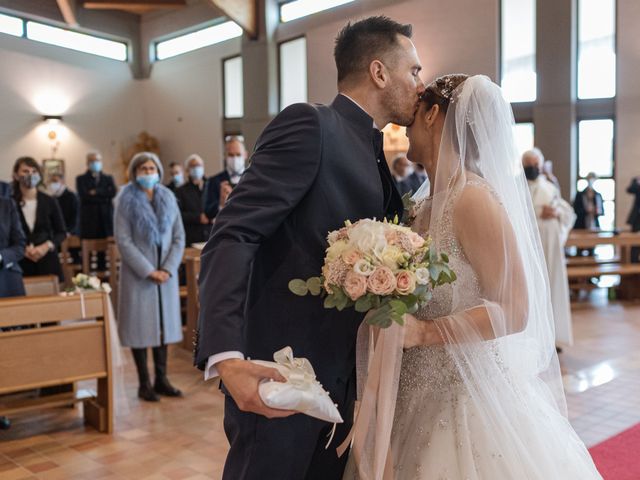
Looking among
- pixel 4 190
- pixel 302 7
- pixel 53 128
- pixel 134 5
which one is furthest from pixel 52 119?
pixel 4 190

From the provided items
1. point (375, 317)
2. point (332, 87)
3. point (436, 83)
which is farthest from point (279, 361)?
point (332, 87)

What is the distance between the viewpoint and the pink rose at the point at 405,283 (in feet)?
5.13

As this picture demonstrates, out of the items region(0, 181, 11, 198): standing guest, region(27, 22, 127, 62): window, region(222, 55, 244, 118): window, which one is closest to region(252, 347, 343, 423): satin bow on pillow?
region(0, 181, 11, 198): standing guest

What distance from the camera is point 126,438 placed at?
13.7 ft

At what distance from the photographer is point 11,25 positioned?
1149 cm

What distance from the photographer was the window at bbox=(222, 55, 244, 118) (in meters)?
15.2

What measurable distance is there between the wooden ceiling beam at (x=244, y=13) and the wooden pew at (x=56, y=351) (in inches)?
393

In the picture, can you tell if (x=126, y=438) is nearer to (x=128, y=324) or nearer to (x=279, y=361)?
(x=128, y=324)

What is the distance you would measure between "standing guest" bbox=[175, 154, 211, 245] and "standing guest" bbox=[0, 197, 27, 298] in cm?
293

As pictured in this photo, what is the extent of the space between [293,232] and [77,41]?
48.1 ft

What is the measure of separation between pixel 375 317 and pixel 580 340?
569cm

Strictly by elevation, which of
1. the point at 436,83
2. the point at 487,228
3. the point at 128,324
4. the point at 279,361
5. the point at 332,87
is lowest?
the point at 128,324

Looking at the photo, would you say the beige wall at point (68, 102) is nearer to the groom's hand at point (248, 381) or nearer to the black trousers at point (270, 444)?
the black trousers at point (270, 444)

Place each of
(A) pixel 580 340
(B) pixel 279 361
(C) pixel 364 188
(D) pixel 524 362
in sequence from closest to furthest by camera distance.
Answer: (B) pixel 279 361 < (C) pixel 364 188 < (D) pixel 524 362 < (A) pixel 580 340
